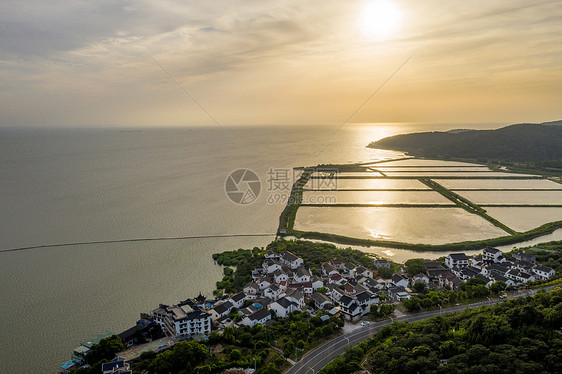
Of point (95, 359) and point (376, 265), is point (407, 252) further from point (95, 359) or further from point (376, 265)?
point (95, 359)

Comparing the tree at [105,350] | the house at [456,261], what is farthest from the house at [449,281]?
the tree at [105,350]

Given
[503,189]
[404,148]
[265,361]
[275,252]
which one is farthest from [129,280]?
[404,148]

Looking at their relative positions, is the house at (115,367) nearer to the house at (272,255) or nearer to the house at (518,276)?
the house at (272,255)

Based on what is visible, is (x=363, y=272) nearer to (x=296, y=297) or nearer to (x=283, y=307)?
(x=296, y=297)

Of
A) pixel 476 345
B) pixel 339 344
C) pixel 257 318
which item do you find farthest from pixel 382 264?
pixel 476 345

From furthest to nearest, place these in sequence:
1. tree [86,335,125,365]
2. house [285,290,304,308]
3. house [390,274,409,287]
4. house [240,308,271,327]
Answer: house [390,274,409,287], house [285,290,304,308], house [240,308,271,327], tree [86,335,125,365]

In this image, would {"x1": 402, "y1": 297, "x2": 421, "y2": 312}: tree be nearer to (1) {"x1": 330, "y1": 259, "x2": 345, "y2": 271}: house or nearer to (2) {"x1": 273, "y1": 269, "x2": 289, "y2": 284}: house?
(1) {"x1": 330, "y1": 259, "x2": 345, "y2": 271}: house

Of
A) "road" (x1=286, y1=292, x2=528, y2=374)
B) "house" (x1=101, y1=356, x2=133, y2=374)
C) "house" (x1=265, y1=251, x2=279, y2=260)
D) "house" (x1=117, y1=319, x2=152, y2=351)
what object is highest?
"house" (x1=265, y1=251, x2=279, y2=260)

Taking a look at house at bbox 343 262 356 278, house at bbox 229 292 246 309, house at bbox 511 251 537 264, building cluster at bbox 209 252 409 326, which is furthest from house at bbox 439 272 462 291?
house at bbox 229 292 246 309
